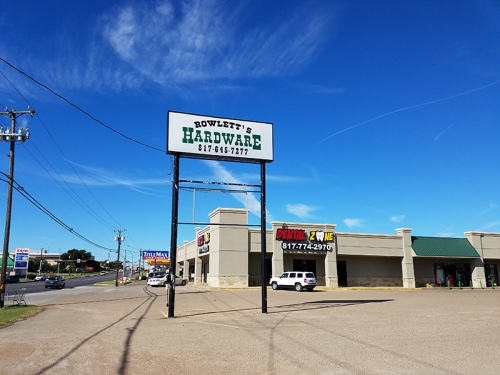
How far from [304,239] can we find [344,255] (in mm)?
6080

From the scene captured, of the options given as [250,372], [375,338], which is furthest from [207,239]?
[250,372]

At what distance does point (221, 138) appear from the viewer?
764 inches

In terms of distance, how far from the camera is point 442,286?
4803 cm

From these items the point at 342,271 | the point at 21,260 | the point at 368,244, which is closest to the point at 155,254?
the point at 21,260

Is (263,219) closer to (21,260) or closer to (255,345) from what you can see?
(255,345)

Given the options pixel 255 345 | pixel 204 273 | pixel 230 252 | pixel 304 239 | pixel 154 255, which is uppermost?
pixel 154 255

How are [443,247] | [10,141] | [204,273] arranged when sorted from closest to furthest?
[10,141], [443,247], [204,273]

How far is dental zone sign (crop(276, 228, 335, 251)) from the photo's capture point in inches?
1647

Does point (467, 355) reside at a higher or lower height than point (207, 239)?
lower

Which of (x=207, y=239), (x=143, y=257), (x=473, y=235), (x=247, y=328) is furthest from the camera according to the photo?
(x=143, y=257)

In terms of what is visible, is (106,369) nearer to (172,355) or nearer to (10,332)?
(172,355)

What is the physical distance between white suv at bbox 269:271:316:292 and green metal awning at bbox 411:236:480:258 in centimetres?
1584

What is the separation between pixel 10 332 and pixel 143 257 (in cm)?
8464

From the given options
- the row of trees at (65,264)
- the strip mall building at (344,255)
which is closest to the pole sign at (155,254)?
the row of trees at (65,264)
